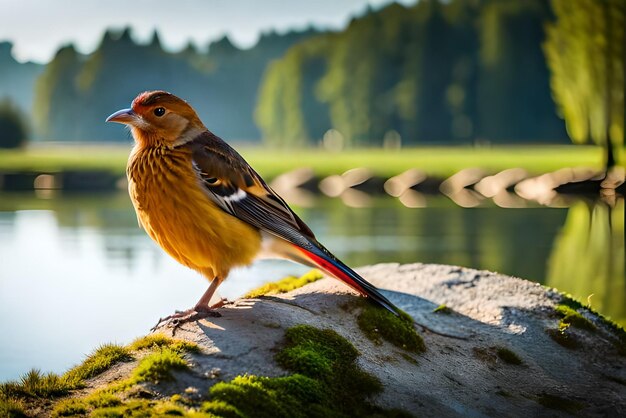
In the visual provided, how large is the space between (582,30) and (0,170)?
28343mm

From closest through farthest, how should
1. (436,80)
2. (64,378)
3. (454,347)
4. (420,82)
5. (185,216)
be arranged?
1. (64,378)
2. (185,216)
3. (454,347)
4. (420,82)
5. (436,80)

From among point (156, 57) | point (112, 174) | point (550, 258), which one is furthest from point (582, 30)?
point (156, 57)

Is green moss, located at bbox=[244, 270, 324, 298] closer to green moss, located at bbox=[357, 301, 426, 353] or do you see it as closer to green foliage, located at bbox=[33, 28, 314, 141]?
green moss, located at bbox=[357, 301, 426, 353]

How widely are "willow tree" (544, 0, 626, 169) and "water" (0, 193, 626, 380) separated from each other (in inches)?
241

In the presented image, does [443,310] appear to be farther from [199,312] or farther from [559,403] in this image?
[199,312]

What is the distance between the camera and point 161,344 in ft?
20.2

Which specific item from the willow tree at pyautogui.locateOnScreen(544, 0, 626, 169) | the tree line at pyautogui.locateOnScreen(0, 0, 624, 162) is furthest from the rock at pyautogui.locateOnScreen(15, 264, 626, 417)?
the tree line at pyautogui.locateOnScreen(0, 0, 624, 162)

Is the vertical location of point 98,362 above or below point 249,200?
below

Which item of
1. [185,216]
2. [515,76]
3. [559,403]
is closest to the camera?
[185,216]

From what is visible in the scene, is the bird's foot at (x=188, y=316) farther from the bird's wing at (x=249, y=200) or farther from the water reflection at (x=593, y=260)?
the water reflection at (x=593, y=260)

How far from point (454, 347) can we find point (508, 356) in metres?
0.48

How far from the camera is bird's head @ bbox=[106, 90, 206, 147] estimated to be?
6.45m

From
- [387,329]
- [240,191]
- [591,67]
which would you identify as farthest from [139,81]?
[240,191]

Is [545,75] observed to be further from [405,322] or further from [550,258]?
[405,322]
